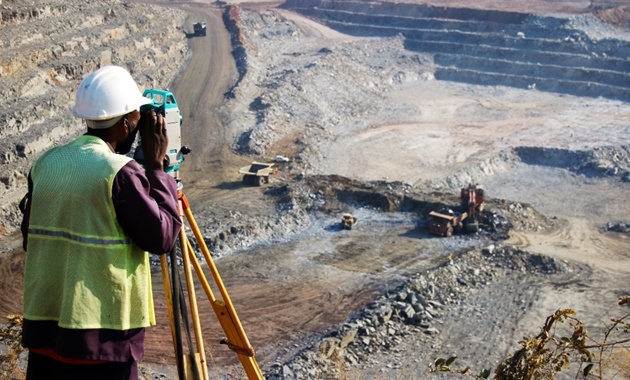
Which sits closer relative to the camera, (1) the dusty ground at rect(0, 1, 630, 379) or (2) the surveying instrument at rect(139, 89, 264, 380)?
(2) the surveying instrument at rect(139, 89, 264, 380)

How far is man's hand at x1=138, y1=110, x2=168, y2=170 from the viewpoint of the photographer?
3.08m

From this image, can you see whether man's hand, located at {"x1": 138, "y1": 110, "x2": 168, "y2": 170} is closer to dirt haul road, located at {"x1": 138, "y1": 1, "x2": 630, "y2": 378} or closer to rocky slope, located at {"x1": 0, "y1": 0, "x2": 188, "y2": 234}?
dirt haul road, located at {"x1": 138, "y1": 1, "x2": 630, "y2": 378}

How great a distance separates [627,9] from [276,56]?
22.2 m

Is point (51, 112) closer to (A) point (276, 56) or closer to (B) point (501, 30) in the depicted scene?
(A) point (276, 56)

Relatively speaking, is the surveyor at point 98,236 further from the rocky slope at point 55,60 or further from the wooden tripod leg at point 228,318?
the rocky slope at point 55,60

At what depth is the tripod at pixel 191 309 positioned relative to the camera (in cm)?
340

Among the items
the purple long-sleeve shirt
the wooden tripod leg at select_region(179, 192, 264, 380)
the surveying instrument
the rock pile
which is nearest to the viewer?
the purple long-sleeve shirt

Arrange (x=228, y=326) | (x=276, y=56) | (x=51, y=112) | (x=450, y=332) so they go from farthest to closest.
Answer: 1. (x=276, y=56)
2. (x=51, y=112)
3. (x=450, y=332)
4. (x=228, y=326)

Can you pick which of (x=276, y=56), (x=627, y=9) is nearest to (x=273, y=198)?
(x=276, y=56)

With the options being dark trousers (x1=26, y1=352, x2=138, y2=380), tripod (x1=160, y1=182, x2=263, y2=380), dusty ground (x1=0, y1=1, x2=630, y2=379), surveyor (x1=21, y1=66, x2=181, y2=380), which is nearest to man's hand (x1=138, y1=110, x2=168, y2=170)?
surveyor (x1=21, y1=66, x2=181, y2=380)

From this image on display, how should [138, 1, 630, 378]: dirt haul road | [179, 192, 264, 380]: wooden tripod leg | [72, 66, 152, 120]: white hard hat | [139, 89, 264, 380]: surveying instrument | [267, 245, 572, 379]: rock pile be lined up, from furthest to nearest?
[138, 1, 630, 378]: dirt haul road
[267, 245, 572, 379]: rock pile
[179, 192, 264, 380]: wooden tripod leg
[139, 89, 264, 380]: surveying instrument
[72, 66, 152, 120]: white hard hat

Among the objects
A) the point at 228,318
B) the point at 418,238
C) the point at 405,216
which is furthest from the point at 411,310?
the point at 228,318

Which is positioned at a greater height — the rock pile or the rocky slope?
the rocky slope

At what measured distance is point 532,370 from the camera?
3.87 metres
